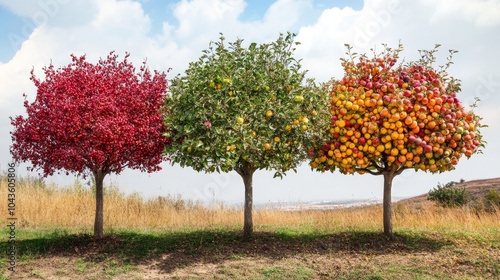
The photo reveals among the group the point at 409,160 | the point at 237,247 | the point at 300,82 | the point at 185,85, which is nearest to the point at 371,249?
the point at 409,160

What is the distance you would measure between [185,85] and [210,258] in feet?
13.7

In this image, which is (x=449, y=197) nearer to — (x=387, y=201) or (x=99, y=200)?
(x=387, y=201)

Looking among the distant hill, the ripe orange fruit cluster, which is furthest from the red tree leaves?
the distant hill

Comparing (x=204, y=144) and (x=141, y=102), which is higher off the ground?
(x=141, y=102)

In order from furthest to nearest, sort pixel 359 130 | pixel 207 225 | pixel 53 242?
pixel 207 225
pixel 53 242
pixel 359 130

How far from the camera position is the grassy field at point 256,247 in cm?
1055

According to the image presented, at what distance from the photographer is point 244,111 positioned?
36.4 ft

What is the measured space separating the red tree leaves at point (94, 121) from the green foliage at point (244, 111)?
0.75m

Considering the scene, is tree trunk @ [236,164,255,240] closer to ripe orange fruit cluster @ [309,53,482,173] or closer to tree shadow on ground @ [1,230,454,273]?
tree shadow on ground @ [1,230,454,273]

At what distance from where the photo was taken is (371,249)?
1234cm

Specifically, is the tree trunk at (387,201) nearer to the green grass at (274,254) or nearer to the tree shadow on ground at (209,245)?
the tree shadow on ground at (209,245)

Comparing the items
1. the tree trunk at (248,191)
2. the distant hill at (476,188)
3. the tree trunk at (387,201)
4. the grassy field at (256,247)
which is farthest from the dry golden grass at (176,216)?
the distant hill at (476,188)

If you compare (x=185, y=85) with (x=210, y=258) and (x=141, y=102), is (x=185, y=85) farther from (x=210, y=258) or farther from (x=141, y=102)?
(x=210, y=258)

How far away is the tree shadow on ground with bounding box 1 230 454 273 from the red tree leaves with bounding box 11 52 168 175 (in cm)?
204
